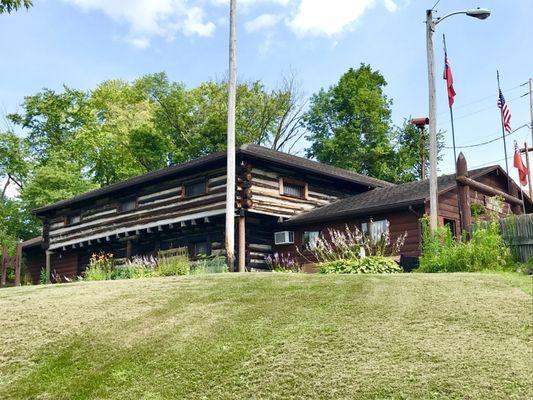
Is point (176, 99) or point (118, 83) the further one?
point (118, 83)

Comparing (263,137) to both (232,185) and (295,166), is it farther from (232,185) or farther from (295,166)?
(232,185)

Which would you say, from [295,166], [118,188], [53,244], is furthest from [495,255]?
[53,244]

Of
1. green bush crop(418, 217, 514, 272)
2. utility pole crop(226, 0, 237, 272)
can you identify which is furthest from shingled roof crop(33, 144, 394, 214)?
green bush crop(418, 217, 514, 272)

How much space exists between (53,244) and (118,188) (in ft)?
28.1

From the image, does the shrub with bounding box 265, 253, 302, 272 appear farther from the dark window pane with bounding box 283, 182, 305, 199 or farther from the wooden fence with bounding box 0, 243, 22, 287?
the wooden fence with bounding box 0, 243, 22, 287

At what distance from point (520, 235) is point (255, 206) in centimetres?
1221

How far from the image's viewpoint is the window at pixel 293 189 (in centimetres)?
2541

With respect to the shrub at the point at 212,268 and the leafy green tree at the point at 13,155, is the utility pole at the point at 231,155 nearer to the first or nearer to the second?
the shrub at the point at 212,268

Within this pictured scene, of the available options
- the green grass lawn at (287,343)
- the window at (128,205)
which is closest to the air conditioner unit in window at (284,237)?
the window at (128,205)

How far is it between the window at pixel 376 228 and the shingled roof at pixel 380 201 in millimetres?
567

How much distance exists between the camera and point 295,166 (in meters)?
24.5

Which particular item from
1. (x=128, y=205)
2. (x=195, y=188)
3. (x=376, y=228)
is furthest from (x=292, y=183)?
(x=128, y=205)

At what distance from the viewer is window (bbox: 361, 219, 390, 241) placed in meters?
22.4

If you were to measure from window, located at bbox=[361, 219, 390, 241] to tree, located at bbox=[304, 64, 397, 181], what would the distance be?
18.7m
